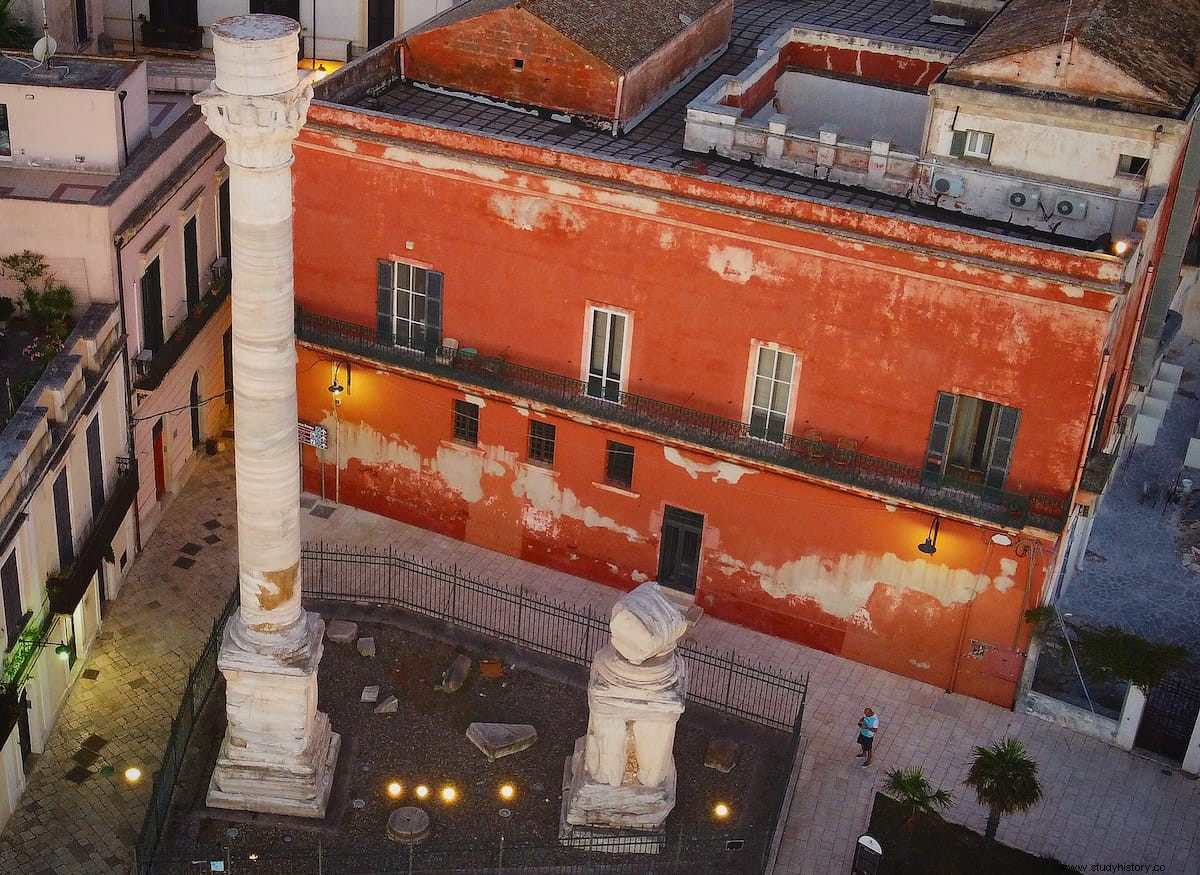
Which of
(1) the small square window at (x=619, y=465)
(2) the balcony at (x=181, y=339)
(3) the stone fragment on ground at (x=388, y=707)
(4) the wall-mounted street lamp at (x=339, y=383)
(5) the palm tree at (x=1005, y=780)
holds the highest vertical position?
(2) the balcony at (x=181, y=339)

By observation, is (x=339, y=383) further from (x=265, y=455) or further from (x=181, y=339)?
(x=265, y=455)

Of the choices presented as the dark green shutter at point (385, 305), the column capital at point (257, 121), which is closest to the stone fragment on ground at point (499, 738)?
the dark green shutter at point (385, 305)

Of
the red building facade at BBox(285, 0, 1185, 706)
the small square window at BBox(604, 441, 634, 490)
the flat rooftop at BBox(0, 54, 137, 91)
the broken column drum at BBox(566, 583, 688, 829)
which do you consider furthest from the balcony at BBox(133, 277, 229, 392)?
the broken column drum at BBox(566, 583, 688, 829)

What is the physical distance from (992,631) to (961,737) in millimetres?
2204

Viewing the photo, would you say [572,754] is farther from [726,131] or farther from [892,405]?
[726,131]

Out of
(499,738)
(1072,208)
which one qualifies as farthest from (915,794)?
(1072,208)

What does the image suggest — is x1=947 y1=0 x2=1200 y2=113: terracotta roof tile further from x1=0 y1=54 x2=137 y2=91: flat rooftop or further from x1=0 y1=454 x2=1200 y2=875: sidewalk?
x1=0 y1=54 x2=137 y2=91: flat rooftop

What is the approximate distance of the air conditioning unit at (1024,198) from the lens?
3300 cm

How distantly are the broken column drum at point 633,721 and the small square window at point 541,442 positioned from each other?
24.3 feet

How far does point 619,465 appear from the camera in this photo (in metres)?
36.2

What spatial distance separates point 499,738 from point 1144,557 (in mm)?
16300

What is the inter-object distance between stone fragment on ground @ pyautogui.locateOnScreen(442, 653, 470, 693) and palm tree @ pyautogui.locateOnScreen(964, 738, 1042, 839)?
33.7 ft

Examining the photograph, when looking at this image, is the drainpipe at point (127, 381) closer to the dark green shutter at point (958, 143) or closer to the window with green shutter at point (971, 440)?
the window with green shutter at point (971, 440)

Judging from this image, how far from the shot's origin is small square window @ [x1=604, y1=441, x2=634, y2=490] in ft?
118
